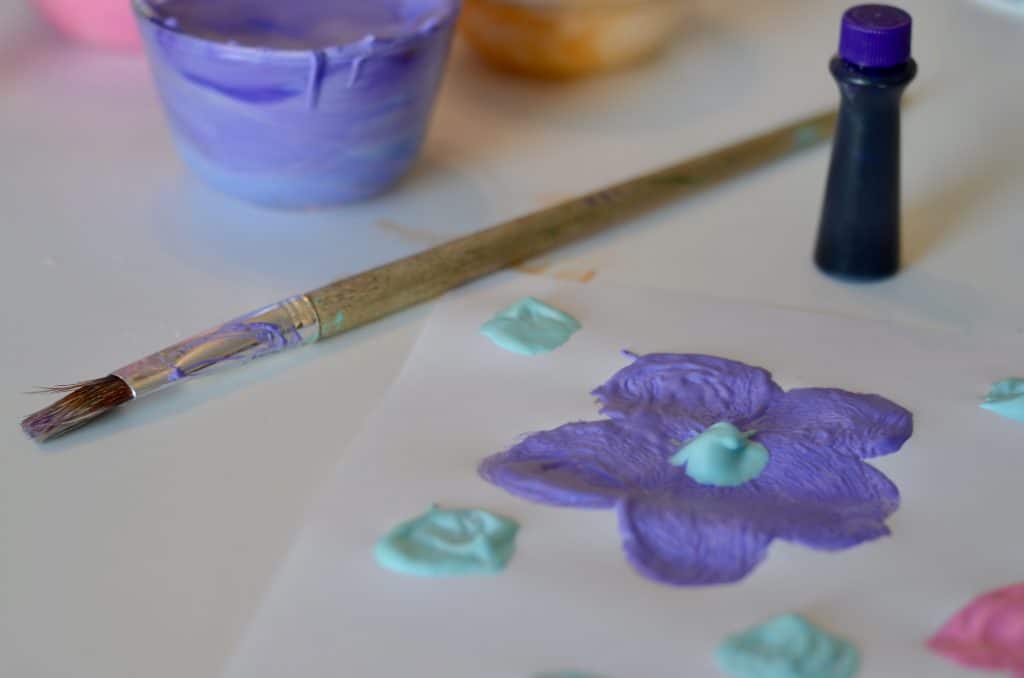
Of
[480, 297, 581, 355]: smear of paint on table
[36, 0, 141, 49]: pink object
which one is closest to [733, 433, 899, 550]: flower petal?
[480, 297, 581, 355]: smear of paint on table

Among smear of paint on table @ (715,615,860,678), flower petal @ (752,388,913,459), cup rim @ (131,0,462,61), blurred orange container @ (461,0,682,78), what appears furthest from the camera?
blurred orange container @ (461,0,682,78)

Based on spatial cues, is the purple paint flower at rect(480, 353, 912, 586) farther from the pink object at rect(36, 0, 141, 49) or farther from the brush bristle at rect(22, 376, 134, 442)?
the pink object at rect(36, 0, 141, 49)

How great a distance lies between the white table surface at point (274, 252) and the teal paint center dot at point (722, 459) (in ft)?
0.48

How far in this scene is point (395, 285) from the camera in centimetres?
64

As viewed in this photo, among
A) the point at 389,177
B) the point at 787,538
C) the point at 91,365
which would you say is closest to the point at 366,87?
the point at 389,177

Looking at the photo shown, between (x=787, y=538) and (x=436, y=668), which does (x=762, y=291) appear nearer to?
(x=787, y=538)

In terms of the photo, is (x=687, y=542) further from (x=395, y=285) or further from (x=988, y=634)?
(x=395, y=285)

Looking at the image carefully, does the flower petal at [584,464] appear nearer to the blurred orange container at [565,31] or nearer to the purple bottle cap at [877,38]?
the purple bottle cap at [877,38]

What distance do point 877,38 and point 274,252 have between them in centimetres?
33

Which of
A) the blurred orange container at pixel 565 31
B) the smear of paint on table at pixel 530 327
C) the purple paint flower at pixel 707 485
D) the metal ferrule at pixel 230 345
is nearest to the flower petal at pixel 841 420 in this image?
the purple paint flower at pixel 707 485

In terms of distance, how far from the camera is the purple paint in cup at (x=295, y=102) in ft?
2.17

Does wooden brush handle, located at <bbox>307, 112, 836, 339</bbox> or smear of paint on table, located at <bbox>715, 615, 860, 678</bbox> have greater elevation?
wooden brush handle, located at <bbox>307, 112, 836, 339</bbox>

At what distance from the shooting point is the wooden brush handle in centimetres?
63

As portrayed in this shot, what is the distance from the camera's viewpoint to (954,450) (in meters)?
0.54
